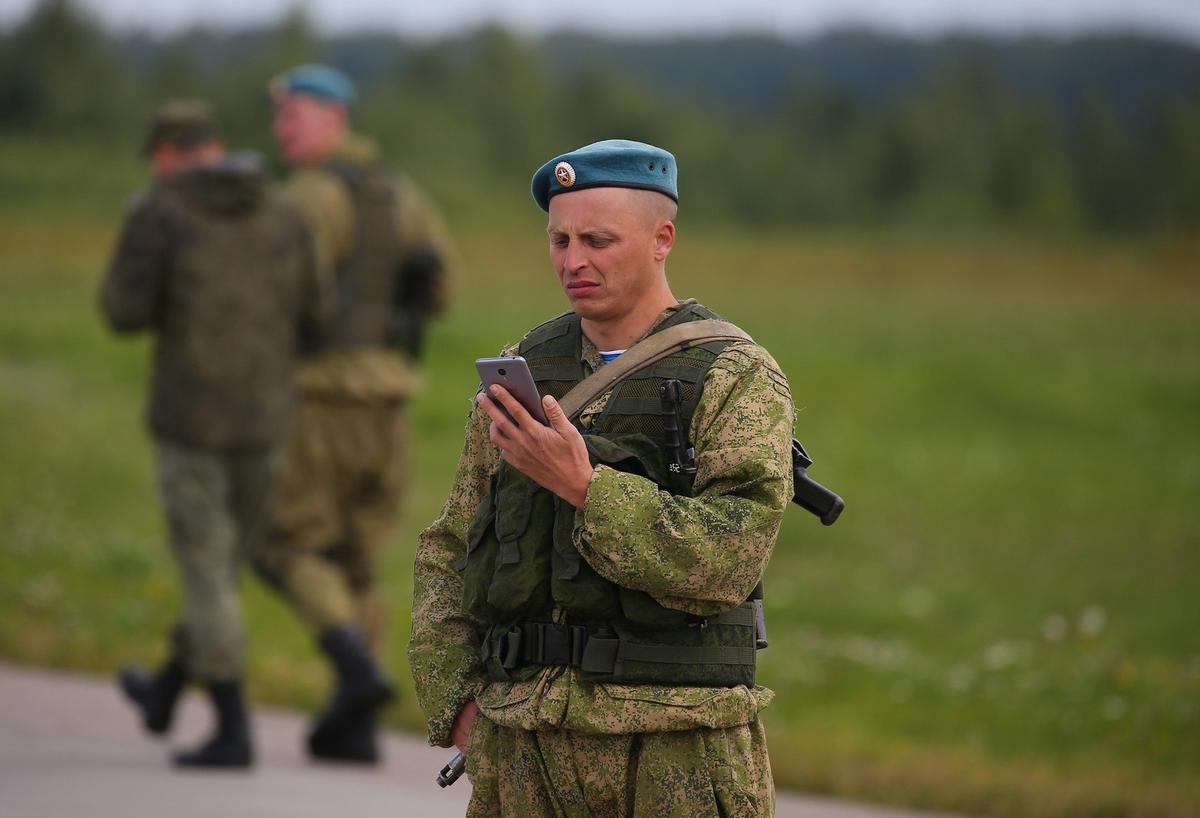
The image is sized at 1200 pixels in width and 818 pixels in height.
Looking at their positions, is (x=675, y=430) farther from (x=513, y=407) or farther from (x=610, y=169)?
(x=610, y=169)

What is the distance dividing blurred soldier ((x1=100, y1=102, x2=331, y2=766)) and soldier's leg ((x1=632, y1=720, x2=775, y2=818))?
13.2ft

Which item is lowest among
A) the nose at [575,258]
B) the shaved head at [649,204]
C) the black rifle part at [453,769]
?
the black rifle part at [453,769]

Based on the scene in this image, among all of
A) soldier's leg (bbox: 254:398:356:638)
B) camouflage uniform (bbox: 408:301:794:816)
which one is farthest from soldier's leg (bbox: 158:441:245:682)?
camouflage uniform (bbox: 408:301:794:816)

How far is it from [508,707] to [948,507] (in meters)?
11.9

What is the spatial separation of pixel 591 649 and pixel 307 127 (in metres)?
5.27

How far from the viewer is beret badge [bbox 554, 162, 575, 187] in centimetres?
371

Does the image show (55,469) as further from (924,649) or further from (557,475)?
(557,475)

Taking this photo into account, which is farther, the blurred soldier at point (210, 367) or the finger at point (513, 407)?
the blurred soldier at point (210, 367)

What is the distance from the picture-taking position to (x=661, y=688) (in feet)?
12.0

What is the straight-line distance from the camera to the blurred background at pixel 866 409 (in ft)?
29.6

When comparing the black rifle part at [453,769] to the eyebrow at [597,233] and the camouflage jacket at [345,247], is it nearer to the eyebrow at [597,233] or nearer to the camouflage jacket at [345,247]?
the eyebrow at [597,233]

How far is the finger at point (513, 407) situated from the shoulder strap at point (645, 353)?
8.9 inches

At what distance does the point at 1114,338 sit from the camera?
2811cm

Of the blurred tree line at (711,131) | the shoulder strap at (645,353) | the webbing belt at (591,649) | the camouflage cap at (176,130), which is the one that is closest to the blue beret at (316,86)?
the camouflage cap at (176,130)
